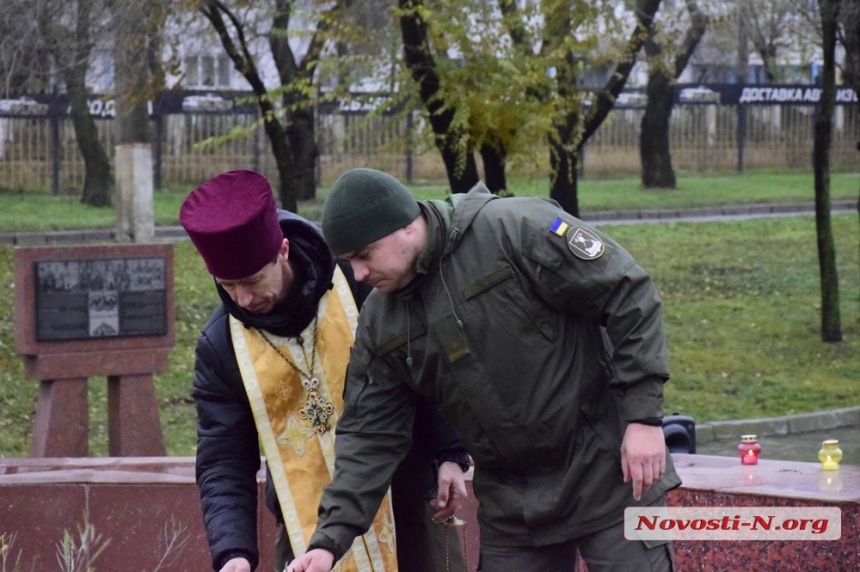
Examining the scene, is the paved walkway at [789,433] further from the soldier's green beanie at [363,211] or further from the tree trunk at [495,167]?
the soldier's green beanie at [363,211]

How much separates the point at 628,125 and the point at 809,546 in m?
27.3

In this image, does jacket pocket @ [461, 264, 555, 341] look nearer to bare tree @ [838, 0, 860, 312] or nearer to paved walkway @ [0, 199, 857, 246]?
bare tree @ [838, 0, 860, 312]

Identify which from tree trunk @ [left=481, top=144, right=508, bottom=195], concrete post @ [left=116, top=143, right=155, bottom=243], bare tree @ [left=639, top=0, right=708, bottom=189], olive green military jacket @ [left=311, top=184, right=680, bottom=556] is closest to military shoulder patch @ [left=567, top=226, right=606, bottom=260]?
olive green military jacket @ [left=311, top=184, right=680, bottom=556]

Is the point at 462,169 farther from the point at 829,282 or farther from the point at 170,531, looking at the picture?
the point at 170,531

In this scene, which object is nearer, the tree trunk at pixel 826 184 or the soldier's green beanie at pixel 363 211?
the soldier's green beanie at pixel 363 211

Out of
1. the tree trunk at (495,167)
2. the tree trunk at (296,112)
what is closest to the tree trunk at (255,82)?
the tree trunk at (296,112)

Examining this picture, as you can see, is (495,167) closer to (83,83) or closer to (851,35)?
(851,35)

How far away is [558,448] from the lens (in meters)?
3.37

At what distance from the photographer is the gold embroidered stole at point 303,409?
354cm

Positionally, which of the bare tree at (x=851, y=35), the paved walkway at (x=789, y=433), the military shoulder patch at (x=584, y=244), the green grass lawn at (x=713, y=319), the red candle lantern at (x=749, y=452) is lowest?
the paved walkway at (x=789, y=433)

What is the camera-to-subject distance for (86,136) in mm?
21469

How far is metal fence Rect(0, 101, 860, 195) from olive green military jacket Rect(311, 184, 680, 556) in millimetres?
16618

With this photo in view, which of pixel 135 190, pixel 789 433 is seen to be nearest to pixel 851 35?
pixel 789 433

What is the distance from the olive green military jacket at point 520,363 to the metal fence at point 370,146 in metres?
16.6
